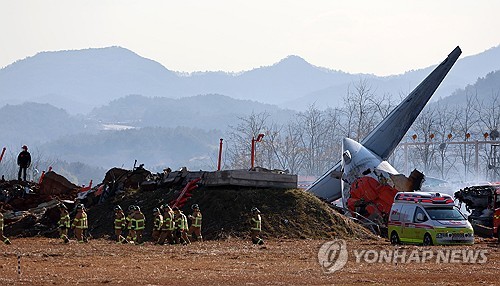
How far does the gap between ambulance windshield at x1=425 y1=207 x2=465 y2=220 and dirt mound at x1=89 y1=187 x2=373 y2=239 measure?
500 centimetres

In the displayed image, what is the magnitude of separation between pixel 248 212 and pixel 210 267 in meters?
12.3

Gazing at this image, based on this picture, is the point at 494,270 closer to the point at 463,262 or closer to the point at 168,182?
the point at 463,262

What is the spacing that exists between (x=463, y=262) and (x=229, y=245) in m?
9.17

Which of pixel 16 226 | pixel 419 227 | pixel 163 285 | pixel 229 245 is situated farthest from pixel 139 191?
pixel 163 285

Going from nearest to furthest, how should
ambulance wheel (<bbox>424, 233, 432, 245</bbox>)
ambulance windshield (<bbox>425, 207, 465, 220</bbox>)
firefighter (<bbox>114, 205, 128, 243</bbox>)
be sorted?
ambulance wheel (<bbox>424, 233, 432, 245</bbox>)
ambulance windshield (<bbox>425, 207, 465, 220</bbox>)
firefighter (<bbox>114, 205, 128, 243</bbox>)

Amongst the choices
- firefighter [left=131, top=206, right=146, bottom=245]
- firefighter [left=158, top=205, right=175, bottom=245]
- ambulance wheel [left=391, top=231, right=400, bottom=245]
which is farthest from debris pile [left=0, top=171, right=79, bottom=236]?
ambulance wheel [left=391, top=231, right=400, bottom=245]

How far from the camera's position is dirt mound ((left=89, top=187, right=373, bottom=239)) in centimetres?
3681

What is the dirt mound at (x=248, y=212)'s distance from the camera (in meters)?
36.8

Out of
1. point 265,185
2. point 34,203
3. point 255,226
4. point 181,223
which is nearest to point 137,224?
point 181,223

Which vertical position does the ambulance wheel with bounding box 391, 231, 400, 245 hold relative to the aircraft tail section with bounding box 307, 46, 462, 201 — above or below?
below

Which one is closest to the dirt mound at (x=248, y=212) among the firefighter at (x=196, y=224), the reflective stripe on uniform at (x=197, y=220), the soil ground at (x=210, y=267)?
the firefighter at (x=196, y=224)

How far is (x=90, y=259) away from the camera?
26.7m

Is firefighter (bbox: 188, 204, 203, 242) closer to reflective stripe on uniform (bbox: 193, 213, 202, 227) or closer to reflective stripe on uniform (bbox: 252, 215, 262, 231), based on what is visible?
reflective stripe on uniform (bbox: 193, 213, 202, 227)

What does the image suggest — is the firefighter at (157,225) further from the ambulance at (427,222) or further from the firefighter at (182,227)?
the ambulance at (427,222)
